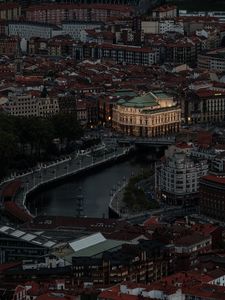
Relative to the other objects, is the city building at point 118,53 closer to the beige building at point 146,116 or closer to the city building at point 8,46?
the city building at point 8,46

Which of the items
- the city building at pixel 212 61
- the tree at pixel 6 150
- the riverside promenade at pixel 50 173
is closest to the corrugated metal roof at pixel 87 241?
the riverside promenade at pixel 50 173

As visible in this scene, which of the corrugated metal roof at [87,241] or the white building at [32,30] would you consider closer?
the corrugated metal roof at [87,241]

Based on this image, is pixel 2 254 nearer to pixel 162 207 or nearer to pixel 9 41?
pixel 162 207

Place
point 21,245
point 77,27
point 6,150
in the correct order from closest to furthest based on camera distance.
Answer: point 21,245, point 6,150, point 77,27

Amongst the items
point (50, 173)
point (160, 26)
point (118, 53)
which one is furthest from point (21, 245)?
point (160, 26)

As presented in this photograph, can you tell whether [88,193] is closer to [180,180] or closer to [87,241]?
[180,180]

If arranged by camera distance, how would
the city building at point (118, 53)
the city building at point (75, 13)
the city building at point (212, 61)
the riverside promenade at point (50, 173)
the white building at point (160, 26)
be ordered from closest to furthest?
the riverside promenade at point (50, 173)
the city building at point (212, 61)
the city building at point (118, 53)
the white building at point (160, 26)
the city building at point (75, 13)
